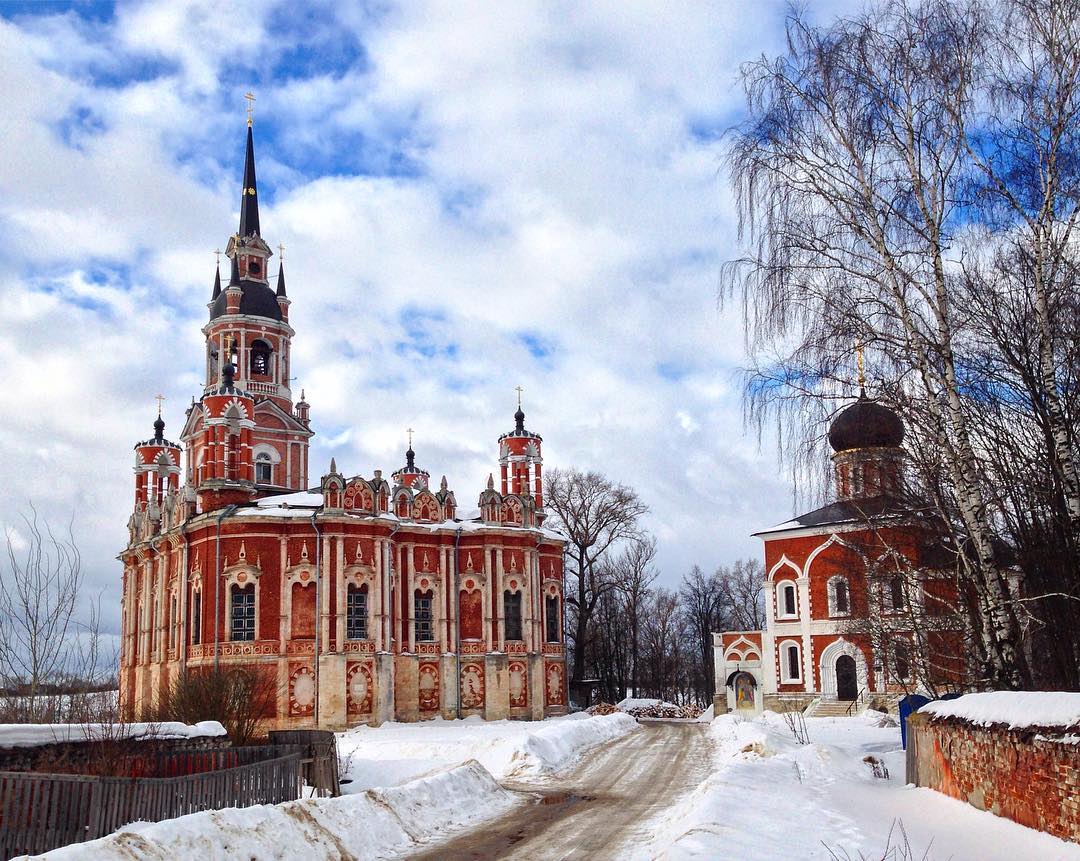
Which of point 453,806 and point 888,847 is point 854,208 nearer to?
point 888,847

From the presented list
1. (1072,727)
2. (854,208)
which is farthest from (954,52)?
(1072,727)

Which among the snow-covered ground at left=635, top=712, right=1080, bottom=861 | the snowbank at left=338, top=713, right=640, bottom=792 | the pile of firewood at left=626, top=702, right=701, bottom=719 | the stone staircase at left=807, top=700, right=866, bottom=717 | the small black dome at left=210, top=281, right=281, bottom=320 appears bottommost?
the pile of firewood at left=626, top=702, right=701, bottom=719

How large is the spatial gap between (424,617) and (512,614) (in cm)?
363

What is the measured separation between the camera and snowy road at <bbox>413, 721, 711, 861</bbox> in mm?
12516

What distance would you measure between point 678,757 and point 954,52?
17700 mm

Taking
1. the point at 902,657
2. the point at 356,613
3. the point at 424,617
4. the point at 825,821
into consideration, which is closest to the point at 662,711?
the point at 424,617

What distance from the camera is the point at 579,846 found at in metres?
12.7

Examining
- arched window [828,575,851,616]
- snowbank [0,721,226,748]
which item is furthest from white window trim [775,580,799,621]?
snowbank [0,721,226,748]

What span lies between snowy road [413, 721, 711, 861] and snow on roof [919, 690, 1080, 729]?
4178 millimetres

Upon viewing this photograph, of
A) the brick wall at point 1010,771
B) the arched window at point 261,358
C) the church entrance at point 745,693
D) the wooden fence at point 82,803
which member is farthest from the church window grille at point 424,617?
the wooden fence at point 82,803

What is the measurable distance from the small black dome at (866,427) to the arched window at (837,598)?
25.6 metres

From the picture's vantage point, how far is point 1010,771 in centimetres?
1111

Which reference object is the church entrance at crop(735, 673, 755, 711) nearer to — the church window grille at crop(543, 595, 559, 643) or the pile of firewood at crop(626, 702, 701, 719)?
the pile of firewood at crop(626, 702, 701, 719)

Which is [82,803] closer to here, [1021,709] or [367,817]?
[367,817]
